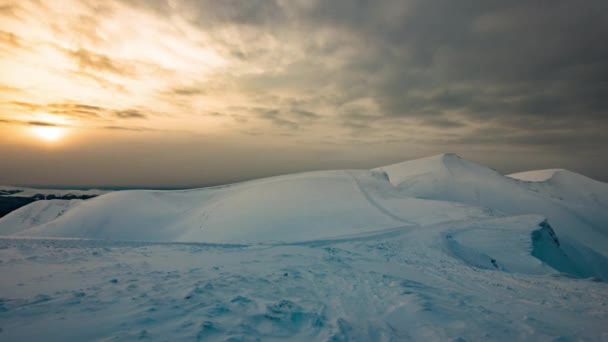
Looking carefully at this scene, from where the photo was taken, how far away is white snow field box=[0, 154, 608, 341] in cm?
475

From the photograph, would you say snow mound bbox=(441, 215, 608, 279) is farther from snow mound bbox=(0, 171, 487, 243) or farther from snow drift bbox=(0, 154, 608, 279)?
snow mound bbox=(0, 171, 487, 243)

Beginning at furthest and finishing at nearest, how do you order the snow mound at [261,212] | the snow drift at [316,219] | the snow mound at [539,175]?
the snow mound at [539,175] → the snow mound at [261,212] → the snow drift at [316,219]

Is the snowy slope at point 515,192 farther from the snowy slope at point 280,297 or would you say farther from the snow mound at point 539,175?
the snowy slope at point 280,297

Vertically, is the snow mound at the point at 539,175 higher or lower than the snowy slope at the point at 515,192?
higher

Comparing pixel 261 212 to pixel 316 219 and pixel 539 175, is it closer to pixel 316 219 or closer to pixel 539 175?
pixel 316 219

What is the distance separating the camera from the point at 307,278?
794 cm

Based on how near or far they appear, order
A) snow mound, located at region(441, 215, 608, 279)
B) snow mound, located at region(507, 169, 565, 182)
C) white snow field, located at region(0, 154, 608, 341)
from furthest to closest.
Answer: snow mound, located at region(507, 169, 565, 182) < snow mound, located at region(441, 215, 608, 279) < white snow field, located at region(0, 154, 608, 341)

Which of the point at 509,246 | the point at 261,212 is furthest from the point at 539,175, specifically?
the point at 261,212

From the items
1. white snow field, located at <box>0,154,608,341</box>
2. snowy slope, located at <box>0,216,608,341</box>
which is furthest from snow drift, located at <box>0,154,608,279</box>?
snowy slope, located at <box>0,216,608,341</box>

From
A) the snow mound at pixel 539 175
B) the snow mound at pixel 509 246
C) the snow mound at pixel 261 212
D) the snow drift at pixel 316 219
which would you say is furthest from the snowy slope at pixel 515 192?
the snow mound at pixel 509 246

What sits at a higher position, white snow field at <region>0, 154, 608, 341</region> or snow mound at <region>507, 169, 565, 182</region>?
snow mound at <region>507, 169, 565, 182</region>

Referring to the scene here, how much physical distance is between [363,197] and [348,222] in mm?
5875

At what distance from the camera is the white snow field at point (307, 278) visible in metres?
4.75

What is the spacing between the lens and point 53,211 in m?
50.2
